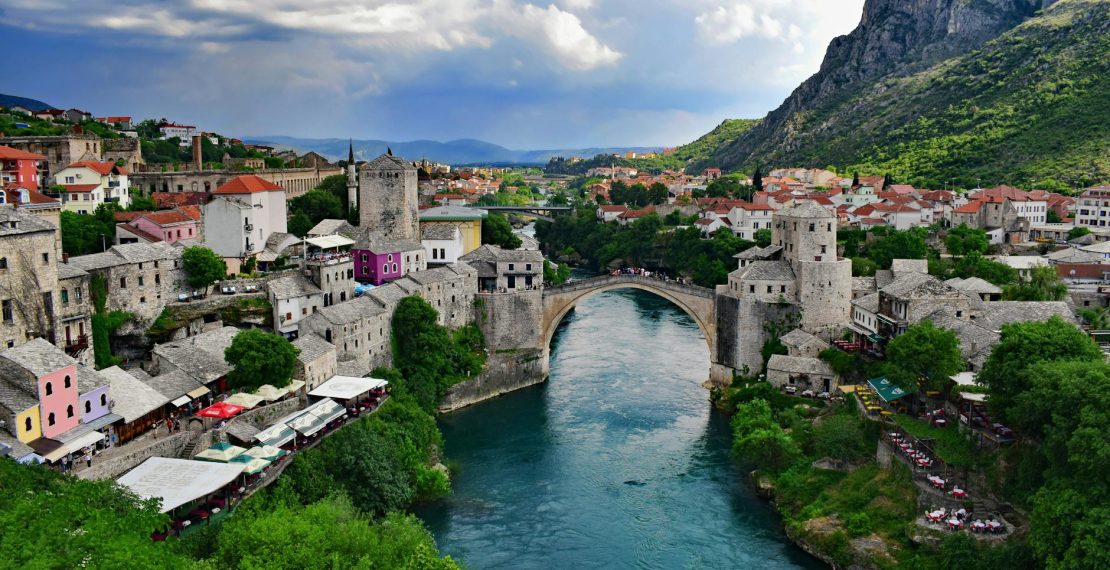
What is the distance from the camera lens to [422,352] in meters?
36.8

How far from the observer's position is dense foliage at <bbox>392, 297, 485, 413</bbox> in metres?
35.8

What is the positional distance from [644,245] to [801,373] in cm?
3404

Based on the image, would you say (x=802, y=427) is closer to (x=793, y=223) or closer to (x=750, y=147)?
(x=793, y=223)

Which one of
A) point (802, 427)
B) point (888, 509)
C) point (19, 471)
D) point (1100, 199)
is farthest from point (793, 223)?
point (19, 471)

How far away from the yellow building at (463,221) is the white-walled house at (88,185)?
14.9 meters

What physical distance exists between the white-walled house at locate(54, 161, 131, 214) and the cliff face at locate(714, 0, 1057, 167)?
86773 mm

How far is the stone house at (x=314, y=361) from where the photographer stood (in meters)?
30.3

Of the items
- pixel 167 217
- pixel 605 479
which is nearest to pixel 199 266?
pixel 167 217

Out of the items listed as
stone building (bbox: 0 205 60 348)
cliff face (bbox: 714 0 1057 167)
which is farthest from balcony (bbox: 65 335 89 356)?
cliff face (bbox: 714 0 1057 167)

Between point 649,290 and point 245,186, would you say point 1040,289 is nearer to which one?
point 649,290

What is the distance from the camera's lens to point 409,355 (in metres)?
36.8

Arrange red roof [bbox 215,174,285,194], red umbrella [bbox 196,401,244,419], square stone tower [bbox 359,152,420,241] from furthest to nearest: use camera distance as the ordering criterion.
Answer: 1. square stone tower [bbox 359,152,420,241]
2. red roof [bbox 215,174,285,194]
3. red umbrella [bbox 196,401,244,419]

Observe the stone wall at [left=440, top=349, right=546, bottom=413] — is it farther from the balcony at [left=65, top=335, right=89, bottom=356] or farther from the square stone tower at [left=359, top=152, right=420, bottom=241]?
the balcony at [left=65, top=335, right=89, bottom=356]

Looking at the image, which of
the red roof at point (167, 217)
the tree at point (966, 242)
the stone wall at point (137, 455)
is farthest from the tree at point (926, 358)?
the red roof at point (167, 217)
